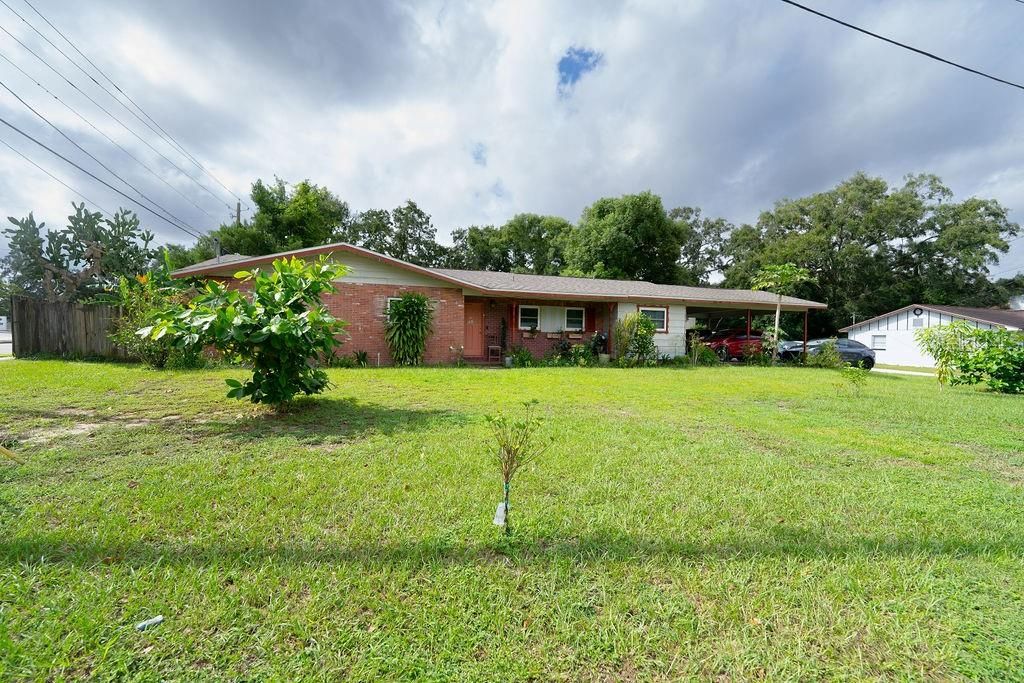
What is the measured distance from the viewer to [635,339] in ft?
49.9

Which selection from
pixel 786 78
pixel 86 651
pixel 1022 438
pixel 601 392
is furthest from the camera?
pixel 601 392

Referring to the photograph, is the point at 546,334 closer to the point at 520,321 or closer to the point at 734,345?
the point at 520,321

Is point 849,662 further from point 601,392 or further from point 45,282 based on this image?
point 45,282

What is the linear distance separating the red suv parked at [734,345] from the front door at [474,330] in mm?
11299

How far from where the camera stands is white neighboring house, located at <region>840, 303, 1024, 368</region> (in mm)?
21172

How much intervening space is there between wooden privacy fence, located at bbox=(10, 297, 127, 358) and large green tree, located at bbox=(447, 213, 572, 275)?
89.6ft

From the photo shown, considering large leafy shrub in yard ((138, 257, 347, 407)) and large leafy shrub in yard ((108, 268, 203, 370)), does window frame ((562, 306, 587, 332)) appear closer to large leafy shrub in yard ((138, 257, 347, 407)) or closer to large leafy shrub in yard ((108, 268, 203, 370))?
large leafy shrub in yard ((138, 257, 347, 407))

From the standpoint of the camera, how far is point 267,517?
2.98 meters

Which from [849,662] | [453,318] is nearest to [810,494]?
[849,662]

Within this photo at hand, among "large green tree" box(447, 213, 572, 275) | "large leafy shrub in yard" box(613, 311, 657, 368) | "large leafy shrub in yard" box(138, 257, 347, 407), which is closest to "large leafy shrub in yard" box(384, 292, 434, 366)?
"large leafy shrub in yard" box(138, 257, 347, 407)

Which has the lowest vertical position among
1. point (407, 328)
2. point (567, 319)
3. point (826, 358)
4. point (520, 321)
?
point (826, 358)

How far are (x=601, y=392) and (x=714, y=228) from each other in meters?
37.7

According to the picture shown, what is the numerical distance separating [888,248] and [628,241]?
19524 millimetres

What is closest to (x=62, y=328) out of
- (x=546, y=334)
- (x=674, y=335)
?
(x=546, y=334)
